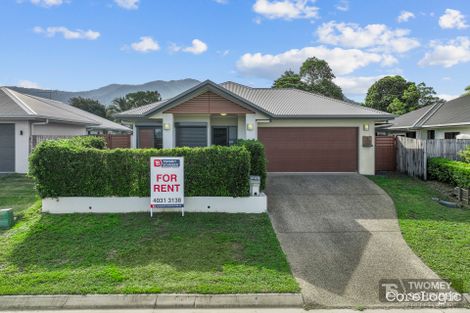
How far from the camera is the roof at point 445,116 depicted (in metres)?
17.3

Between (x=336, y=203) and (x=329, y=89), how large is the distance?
36.9m

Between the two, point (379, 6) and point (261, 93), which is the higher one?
point (379, 6)

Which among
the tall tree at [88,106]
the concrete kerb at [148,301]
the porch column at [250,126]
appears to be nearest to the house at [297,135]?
the porch column at [250,126]

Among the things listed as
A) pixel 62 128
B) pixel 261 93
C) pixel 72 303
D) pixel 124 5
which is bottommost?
pixel 72 303

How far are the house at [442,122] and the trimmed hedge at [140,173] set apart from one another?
14.2m

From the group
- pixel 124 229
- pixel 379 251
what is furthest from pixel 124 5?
pixel 379 251

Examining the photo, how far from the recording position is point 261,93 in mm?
17656

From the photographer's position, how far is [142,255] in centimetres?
623

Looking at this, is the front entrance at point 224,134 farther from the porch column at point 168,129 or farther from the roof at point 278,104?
→ the porch column at point 168,129

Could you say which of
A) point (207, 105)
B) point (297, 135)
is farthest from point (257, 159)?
point (297, 135)

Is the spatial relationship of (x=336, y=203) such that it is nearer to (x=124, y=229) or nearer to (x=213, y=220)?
(x=213, y=220)

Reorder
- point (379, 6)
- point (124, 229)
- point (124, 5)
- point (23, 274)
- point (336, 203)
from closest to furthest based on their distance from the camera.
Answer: point (23, 274), point (124, 229), point (336, 203), point (124, 5), point (379, 6)

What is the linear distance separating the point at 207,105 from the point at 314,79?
36938mm

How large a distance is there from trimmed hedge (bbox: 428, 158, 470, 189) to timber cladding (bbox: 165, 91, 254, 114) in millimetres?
8538
